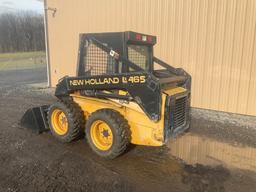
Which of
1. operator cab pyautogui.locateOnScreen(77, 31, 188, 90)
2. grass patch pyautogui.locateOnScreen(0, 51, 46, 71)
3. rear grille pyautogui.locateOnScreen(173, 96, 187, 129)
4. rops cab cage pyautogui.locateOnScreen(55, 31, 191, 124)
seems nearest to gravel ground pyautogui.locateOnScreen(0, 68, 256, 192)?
rear grille pyautogui.locateOnScreen(173, 96, 187, 129)

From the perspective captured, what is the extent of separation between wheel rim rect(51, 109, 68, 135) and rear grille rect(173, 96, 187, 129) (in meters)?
2.31

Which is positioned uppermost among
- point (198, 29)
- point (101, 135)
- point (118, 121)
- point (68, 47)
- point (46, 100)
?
point (198, 29)

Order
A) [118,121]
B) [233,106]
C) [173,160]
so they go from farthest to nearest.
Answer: [233,106], [173,160], [118,121]

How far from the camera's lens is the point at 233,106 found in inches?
309

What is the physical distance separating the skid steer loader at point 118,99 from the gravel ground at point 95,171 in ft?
0.98

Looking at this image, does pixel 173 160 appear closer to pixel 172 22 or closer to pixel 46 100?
pixel 172 22

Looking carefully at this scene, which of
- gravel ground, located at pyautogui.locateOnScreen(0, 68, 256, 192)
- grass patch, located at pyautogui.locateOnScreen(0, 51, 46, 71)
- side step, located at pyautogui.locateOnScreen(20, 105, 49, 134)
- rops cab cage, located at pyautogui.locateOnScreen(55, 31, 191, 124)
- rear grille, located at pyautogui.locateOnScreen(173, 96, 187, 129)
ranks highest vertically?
rops cab cage, located at pyautogui.locateOnScreen(55, 31, 191, 124)

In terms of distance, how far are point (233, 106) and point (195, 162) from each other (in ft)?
13.3

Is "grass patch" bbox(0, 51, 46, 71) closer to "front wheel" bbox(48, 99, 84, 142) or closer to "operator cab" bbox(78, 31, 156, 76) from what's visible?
"front wheel" bbox(48, 99, 84, 142)

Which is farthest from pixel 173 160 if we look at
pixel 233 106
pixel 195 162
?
pixel 233 106

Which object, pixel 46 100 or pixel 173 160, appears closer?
pixel 173 160

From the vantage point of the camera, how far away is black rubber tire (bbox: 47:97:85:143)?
16.1ft

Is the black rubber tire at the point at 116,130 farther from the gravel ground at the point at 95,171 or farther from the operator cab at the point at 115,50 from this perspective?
the operator cab at the point at 115,50

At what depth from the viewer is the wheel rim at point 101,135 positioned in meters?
4.54
